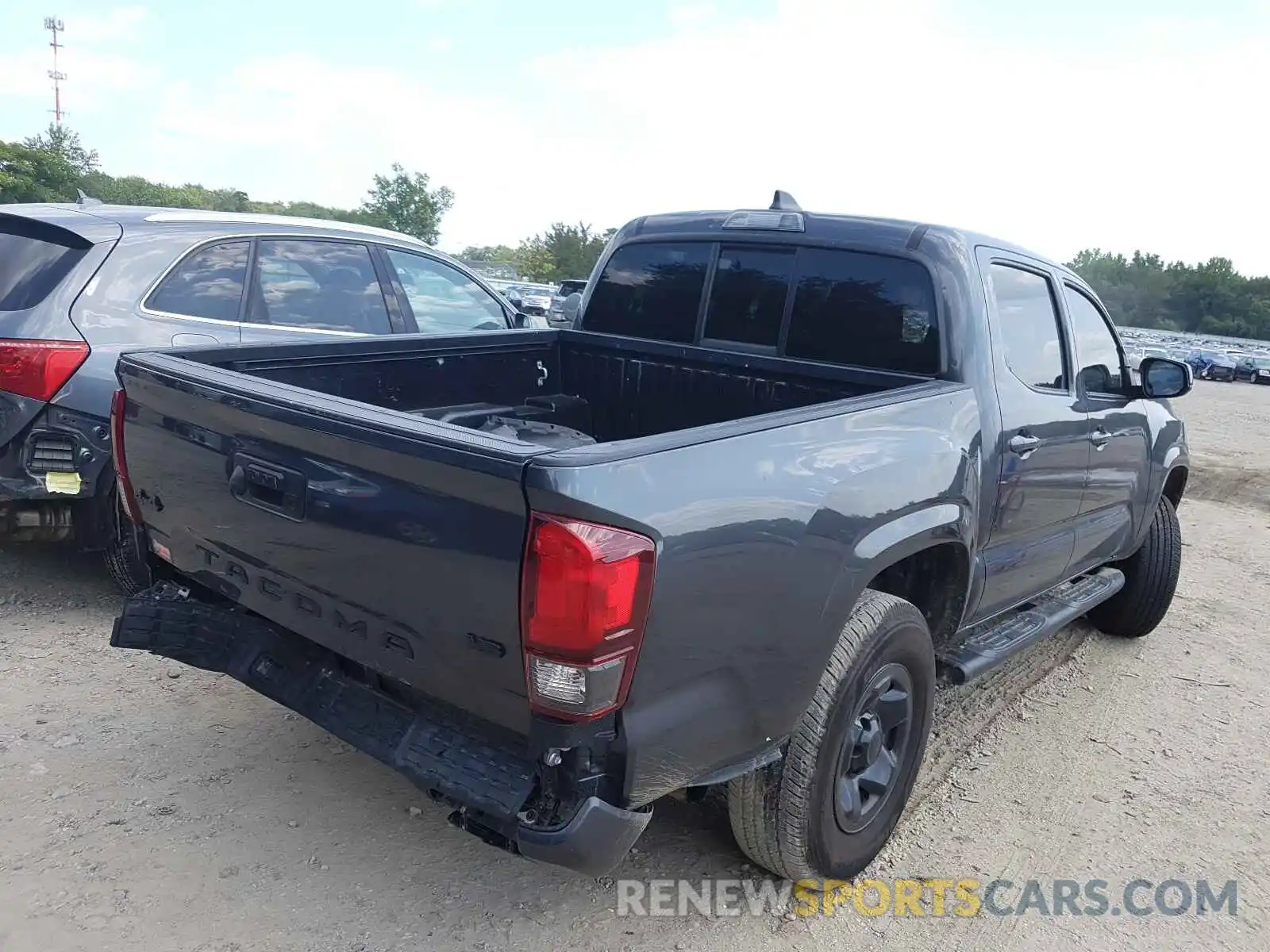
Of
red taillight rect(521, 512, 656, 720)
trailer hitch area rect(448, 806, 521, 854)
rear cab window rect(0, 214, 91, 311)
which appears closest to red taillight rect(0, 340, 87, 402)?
rear cab window rect(0, 214, 91, 311)

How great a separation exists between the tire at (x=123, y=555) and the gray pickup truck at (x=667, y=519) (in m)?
1.38

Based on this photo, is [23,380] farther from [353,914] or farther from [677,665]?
[677,665]

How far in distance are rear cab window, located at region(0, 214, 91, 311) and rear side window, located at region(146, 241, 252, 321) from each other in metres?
0.38

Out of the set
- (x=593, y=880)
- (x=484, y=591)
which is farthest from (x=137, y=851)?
(x=484, y=591)

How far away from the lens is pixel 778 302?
3779 mm

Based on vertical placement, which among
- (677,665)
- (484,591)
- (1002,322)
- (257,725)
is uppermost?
(1002,322)

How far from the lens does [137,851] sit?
113 inches

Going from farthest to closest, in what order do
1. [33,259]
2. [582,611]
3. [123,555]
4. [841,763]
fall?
[123,555], [33,259], [841,763], [582,611]

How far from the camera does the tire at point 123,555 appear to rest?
4375mm

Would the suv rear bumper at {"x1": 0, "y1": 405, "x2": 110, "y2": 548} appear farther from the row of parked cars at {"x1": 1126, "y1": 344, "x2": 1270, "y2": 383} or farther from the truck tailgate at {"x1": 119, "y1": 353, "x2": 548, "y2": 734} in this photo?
the row of parked cars at {"x1": 1126, "y1": 344, "x2": 1270, "y2": 383}

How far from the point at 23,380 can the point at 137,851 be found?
227cm

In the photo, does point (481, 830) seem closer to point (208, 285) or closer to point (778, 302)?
point (778, 302)

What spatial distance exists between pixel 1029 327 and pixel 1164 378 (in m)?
0.99

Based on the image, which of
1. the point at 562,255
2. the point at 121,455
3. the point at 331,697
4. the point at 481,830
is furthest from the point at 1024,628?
the point at 562,255
